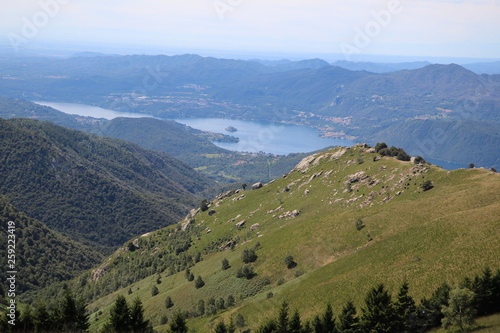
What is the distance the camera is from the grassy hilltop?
61.3m

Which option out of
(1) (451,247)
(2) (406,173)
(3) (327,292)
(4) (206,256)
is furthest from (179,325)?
(2) (406,173)

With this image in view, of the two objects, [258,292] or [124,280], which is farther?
[124,280]

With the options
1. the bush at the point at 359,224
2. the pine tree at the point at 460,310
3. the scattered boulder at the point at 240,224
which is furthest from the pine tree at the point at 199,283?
the pine tree at the point at 460,310

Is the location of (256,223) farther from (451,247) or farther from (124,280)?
(451,247)

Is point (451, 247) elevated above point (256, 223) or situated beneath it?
elevated above

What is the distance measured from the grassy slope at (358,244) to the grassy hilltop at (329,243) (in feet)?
0.92

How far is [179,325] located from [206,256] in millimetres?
69695

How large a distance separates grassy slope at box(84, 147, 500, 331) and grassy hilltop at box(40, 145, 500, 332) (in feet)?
0.92

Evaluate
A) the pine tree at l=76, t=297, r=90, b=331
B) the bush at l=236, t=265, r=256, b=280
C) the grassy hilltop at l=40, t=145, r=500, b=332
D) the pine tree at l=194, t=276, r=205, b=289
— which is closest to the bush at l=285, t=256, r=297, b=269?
the grassy hilltop at l=40, t=145, r=500, b=332

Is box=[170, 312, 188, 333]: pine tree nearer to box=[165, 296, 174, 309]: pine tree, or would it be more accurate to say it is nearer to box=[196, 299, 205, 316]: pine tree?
box=[196, 299, 205, 316]: pine tree

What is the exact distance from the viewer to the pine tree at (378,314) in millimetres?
46156

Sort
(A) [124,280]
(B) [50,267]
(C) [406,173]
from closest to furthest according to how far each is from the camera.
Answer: (C) [406,173] < (A) [124,280] < (B) [50,267]

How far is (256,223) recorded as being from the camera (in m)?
128

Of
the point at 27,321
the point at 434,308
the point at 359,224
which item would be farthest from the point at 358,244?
the point at 27,321
